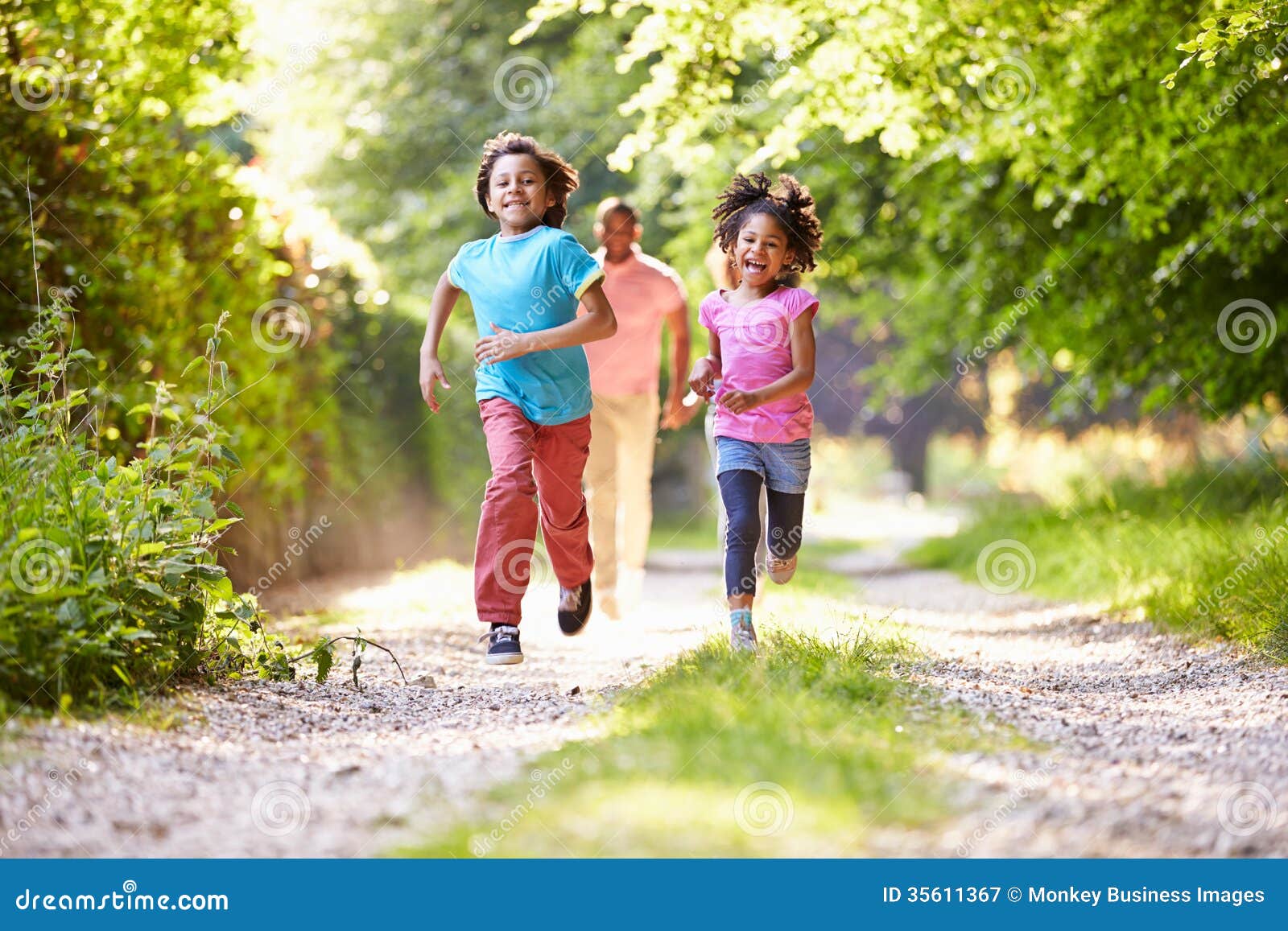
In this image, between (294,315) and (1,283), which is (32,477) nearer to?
(1,283)

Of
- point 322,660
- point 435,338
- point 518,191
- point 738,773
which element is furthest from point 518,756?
point 518,191

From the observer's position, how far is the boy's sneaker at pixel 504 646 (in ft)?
16.3

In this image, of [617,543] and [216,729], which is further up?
[617,543]

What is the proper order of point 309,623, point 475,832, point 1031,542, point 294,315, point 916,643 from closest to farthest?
point 475,832, point 916,643, point 309,623, point 294,315, point 1031,542

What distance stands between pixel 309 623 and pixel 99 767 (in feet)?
13.0

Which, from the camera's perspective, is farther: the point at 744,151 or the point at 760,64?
the point at 760,64

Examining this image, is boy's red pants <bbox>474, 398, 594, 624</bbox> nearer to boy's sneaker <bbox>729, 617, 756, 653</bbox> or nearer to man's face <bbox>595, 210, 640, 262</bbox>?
boy's sneaker <bbox>729, 617, 756, 653</bbox>

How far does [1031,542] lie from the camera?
11031 millimetres

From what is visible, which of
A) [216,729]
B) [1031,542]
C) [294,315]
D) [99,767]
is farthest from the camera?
[1031,542]

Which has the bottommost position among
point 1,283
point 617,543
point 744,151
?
point 617,543

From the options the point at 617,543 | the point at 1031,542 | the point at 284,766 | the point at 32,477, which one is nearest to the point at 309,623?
the point at 617,543

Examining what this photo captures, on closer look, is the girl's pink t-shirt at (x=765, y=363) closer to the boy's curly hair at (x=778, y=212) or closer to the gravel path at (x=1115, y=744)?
the boy's curly hair at (x=778, y=212)

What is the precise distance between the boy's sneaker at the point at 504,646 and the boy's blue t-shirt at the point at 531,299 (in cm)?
82

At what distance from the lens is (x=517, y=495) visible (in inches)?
198
